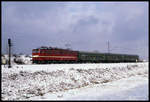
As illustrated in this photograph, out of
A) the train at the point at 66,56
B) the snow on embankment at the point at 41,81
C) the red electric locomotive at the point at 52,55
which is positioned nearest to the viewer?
the snow on embankment at the point at 41,81

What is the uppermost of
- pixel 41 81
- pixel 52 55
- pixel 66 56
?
pixel 52 55

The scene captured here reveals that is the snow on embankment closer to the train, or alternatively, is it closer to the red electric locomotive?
the train

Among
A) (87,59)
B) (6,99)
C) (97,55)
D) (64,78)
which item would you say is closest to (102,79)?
(64,78)

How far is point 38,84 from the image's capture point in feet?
48.1

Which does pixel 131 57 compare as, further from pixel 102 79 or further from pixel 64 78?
pixel 64 78

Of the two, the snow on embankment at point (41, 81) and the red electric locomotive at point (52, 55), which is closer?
the snow on embankment at point (41, 81)

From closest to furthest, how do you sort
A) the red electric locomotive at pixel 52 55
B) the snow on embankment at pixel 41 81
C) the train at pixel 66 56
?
the snow on embankment at pixel 41 81 < the red electric locomotive at pixel 52 55 < the train at pixel 66 56

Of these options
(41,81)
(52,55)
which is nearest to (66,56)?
(52,55)

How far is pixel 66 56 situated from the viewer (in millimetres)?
33375

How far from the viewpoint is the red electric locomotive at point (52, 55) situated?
26.3 meters

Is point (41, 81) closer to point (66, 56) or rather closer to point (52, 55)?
point (52, 55)

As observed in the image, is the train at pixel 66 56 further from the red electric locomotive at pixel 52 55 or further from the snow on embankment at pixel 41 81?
the snow on embankment at pixel 41 81

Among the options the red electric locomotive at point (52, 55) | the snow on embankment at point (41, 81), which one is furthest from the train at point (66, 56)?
the snow on embankment at point (41, 81)

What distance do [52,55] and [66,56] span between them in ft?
15.0
